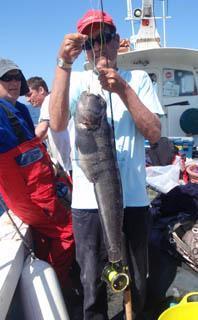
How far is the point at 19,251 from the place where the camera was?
2.73 metres

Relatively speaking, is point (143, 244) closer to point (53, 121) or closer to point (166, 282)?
point (166, 282)

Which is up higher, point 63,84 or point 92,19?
point 92,19

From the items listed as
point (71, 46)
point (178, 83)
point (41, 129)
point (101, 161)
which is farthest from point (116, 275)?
point (178, 83)

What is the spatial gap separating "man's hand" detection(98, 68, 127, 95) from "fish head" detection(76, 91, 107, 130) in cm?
9

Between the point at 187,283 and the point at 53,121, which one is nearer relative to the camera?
the point at 53,121

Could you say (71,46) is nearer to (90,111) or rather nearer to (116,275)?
(90,111)

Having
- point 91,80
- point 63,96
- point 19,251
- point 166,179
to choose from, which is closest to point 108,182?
point 63,96

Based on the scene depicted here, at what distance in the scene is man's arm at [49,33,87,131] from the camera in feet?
6.47

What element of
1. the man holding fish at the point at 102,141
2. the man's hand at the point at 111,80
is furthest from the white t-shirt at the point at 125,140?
the man's hand at the point at 111,80

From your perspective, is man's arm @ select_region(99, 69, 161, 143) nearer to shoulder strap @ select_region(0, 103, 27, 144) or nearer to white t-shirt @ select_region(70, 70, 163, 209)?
white t-shirt @ select_region(70, 70, 163, 209)

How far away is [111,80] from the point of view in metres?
A: 2.00

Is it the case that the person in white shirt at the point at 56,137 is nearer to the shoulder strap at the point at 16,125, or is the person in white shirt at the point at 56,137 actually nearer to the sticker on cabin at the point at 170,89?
the shoulder strap at the point at 16,125

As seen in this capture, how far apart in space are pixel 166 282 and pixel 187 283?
18 cm

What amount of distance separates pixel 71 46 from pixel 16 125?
1.17 m
